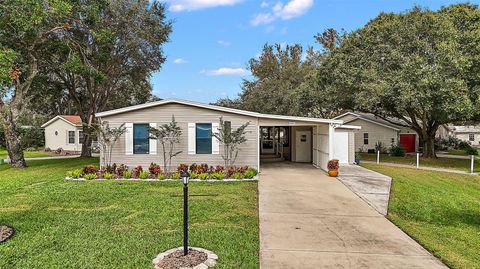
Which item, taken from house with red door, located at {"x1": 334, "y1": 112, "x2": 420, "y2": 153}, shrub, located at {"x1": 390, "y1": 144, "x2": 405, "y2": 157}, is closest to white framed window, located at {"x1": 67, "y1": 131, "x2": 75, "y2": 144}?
house with red door, located at {"x1": 334, "y1": 112, "x2": 420, "y2": 153}

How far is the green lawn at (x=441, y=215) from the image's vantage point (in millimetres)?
5738

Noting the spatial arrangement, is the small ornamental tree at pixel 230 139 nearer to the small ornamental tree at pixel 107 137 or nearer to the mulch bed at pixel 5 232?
the small ornamental tree at pixel 107 137

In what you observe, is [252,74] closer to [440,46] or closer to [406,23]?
[406,23]

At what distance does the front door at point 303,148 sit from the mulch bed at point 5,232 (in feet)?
47.9

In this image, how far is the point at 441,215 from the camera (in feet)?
27.0

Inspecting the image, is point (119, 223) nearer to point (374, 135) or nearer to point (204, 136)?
point (204, 136)

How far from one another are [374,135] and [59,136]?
26588 millimetres

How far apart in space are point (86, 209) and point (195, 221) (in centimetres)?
285

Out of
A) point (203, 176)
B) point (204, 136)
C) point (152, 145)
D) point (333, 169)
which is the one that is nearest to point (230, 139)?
point (204, 136)

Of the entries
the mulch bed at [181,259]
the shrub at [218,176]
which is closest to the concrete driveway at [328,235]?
the mulch bed at [181,259]

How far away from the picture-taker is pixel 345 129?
1800 cm

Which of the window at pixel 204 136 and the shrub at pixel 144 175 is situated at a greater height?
the window at pixel 204 136

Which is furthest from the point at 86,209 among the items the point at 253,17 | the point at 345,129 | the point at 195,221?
the point at 253,17

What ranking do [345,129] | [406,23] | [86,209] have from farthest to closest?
[406,23], [345,129], [86,209]
